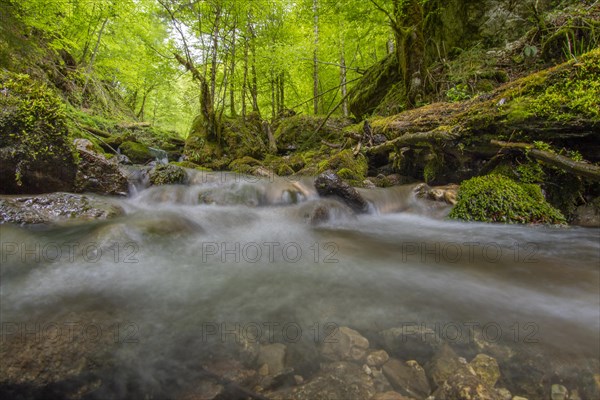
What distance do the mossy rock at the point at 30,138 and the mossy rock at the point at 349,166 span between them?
4.90 metres

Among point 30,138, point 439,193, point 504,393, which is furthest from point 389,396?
point 30,138

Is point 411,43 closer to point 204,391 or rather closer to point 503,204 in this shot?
point 503,204

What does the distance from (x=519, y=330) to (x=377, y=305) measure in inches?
33.8

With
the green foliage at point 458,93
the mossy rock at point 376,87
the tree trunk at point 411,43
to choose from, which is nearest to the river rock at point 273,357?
the green foliage at point 458,93

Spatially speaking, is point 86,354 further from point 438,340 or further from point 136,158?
point 136,158

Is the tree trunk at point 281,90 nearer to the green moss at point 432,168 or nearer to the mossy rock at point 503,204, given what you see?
the green moss at point 432,168

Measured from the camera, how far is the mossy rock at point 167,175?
228 inches

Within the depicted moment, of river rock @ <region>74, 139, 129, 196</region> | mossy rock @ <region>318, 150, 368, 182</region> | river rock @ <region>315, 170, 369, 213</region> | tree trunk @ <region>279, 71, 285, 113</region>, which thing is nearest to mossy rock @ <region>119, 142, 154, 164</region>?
river rock @ <region>74, 139, 129, 196</region>

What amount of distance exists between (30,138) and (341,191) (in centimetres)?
454

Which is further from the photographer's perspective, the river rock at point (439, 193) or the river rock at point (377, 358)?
the river rock at point (439, 193)

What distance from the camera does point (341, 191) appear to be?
5316 millimetres

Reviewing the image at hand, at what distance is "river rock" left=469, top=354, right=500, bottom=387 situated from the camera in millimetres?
1421

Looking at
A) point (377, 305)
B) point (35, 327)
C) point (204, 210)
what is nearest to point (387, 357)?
point (377, 305)

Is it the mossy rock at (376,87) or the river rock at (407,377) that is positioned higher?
the mossy rock at (376,87)
